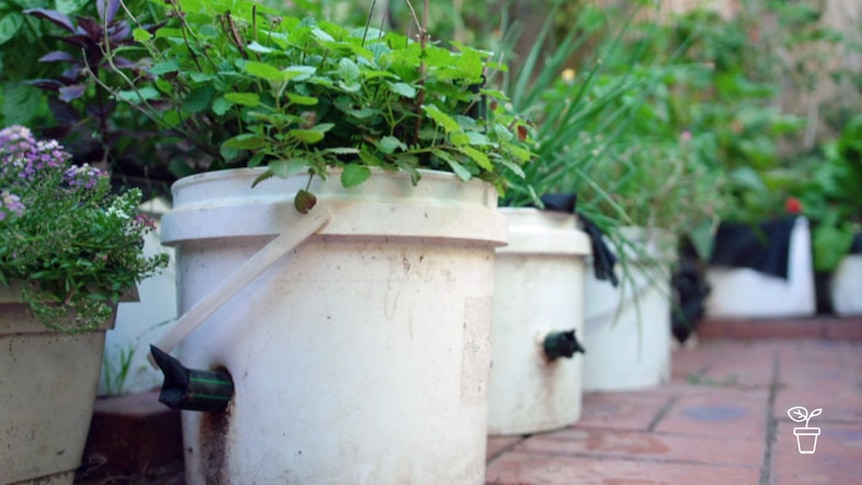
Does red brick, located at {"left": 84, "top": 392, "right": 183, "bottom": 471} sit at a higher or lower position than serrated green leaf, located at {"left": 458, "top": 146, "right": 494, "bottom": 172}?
lower

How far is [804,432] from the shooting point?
5.29ft

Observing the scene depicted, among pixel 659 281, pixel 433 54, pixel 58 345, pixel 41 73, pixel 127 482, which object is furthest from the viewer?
pixel 659 281

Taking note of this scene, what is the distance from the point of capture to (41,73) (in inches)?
58.7

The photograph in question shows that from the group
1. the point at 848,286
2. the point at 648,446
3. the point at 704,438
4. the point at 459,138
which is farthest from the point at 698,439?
the point at 848,286

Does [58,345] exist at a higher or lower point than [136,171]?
lower

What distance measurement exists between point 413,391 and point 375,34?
1.70ft

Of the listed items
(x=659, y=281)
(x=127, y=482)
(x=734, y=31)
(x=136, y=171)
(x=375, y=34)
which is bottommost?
(x=127, y=482)

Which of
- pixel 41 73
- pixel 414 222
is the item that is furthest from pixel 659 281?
pixel 41 73

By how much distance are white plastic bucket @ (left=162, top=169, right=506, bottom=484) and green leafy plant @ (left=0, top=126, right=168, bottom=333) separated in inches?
3.6

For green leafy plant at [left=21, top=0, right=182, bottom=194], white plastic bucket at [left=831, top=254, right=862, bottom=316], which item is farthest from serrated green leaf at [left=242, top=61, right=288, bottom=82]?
white plastic bucket at [left=831, top=254, right=862, bottom=316]

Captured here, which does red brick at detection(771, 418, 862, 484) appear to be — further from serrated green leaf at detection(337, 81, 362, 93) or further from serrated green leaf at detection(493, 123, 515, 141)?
serrated green leaf at detection(337, 81, 362, 93)

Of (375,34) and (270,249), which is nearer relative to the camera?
(270,249)

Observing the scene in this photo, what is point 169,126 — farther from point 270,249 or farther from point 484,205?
point 484,205

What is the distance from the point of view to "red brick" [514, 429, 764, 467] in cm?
146
